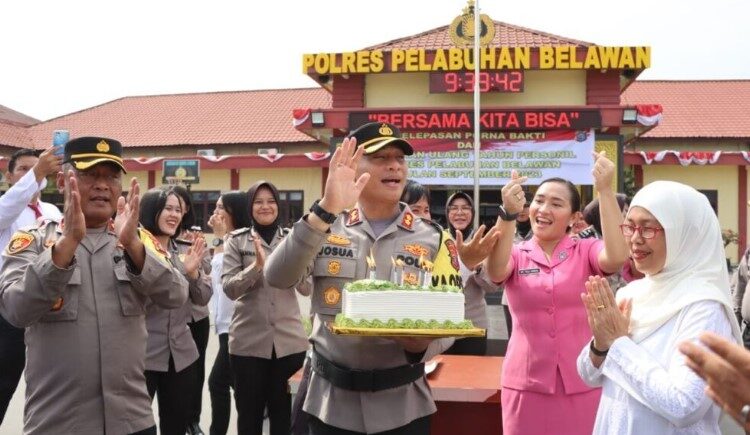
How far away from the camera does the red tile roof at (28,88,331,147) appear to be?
26109 mm

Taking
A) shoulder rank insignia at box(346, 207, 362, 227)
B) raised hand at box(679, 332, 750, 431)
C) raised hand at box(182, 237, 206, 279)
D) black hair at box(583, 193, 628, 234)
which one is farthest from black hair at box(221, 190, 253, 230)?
raised hand at box(679, 332, 750, 431)

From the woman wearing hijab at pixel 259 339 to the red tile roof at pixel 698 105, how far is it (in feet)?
73.0

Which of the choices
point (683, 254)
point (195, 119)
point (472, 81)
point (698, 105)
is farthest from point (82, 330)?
point (698, 105)

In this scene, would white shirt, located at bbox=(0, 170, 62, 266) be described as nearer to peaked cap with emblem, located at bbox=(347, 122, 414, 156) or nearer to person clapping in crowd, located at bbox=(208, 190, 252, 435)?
person clapping in crowd, located at bbox=(208, 190, 252, 435)

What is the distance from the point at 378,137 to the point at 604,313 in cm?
109

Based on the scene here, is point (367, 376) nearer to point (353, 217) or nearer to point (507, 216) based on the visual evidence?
point (353, 217)

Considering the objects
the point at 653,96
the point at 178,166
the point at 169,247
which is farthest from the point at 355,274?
the point at 653,96

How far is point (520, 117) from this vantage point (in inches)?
570

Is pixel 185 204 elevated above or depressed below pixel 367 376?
above

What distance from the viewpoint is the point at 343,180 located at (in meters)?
2.38

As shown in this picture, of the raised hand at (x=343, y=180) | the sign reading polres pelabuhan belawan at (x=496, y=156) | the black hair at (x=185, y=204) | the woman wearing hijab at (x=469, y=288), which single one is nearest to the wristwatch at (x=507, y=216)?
the raised hand at (x=343, y=180)

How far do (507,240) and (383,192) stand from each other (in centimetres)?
78

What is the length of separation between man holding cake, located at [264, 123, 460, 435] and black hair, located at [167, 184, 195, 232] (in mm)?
2287

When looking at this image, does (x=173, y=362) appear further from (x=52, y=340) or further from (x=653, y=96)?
(x=653, y=96)
